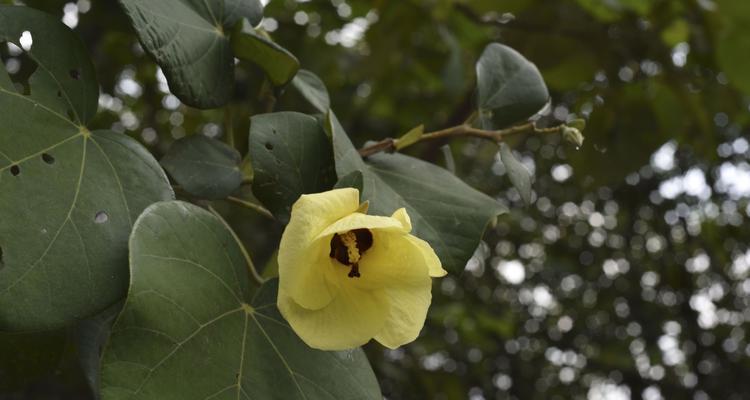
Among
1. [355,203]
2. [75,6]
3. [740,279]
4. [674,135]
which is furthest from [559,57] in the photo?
[740,279]

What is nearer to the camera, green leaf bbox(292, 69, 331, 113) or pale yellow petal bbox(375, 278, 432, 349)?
pale yellow petal bbox(375, 278, 432, 349)

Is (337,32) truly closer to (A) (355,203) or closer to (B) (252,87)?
(B) (252,87)

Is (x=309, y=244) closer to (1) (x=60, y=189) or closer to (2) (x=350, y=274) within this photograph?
(2) (x=350, y=274)

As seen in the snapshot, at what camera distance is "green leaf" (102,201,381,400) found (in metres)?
0.61

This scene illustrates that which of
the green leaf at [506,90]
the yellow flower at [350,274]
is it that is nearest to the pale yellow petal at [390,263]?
the yellow flower at [350,274]

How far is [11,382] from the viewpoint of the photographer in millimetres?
909

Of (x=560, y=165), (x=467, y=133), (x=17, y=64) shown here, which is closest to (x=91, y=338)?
(x=467, y=133)

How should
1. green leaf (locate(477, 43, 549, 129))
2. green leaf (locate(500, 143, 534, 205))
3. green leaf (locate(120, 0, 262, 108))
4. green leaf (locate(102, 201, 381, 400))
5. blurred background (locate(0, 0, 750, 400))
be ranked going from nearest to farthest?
green leaf (locate(102, 201, 381, 400)) < green leaf (locate(120, 0, 262, 108)) < green leaf (locate(500, 143, 534, 205)) < green leaf (locate(477, 43, 549, 129)) < blurred background (locate(0, 0, 750, 400))

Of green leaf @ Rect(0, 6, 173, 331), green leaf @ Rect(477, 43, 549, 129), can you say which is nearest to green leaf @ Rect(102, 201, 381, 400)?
green leaf @ Rect(0, 6, 173, 331)

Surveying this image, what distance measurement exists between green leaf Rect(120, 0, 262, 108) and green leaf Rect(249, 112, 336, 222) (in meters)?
0.06

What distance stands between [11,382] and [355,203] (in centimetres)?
49

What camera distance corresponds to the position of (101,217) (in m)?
0.67

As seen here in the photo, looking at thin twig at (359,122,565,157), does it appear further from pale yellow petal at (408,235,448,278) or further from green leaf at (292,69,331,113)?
pale yellow petal at (408,235,448,278)

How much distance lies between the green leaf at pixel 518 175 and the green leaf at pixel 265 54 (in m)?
0.24
